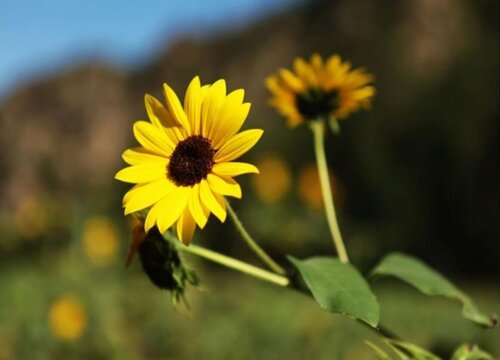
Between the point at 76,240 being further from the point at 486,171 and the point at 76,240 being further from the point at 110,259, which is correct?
the point at 486,171

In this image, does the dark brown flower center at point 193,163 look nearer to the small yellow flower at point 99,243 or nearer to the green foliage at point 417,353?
the green foliage at point 417,353

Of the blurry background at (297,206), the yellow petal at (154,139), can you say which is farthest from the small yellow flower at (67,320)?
the yellow petal at (154,139)

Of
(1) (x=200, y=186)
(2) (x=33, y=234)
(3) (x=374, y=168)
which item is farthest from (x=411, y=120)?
(1) (x=200, y=186)

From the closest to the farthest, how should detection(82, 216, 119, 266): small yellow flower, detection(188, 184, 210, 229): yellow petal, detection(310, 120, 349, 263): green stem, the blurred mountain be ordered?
detection(188, 184, 210, 229): yellow petal < detection(310, 120, 349, 263): green stem < detection(82, 216, 119, 266): small yellow flower < the blurred mountain

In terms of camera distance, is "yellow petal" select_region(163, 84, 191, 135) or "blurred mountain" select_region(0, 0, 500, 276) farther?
"blurred mountain" select_region(0, 0, 500, 276)

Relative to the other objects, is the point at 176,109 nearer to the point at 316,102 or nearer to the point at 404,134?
the point at 316,102

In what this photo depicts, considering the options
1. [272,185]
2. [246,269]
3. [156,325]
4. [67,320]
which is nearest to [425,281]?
[246,269]

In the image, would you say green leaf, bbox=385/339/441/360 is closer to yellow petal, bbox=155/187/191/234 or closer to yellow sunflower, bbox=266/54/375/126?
yellow petal, bbox=155/187/191/234

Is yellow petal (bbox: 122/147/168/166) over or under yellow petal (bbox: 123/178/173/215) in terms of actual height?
over

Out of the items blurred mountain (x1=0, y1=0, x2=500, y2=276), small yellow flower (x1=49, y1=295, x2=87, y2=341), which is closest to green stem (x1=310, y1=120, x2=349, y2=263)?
small yellow flower (x1=49, y1=295, x2=87, y2=341)
